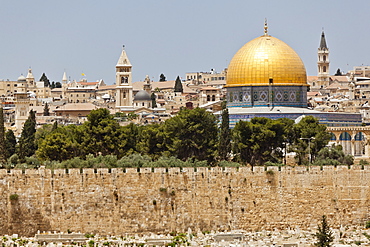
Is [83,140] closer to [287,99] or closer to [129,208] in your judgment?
[129,208]

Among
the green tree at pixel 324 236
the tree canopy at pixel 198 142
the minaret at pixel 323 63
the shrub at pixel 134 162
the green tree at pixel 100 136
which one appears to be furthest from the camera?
the minaret at pixel 323 63

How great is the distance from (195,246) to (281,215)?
3.33m

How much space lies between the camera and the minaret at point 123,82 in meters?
126

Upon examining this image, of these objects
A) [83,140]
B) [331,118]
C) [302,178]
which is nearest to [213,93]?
[331,118]

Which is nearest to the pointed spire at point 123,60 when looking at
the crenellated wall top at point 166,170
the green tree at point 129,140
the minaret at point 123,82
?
the minaret at point 123,82

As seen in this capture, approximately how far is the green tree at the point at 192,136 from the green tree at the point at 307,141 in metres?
3.54

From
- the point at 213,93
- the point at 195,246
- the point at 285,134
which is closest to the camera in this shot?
the point at 195,246

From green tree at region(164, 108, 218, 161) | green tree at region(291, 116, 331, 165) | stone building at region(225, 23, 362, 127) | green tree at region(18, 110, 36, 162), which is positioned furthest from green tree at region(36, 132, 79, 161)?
stone building at region(225, 23, 362, 127)

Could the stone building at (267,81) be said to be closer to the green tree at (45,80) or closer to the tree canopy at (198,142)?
the tree canopy at (198,142)

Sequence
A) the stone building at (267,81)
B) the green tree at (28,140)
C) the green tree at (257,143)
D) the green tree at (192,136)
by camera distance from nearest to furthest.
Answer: the green tree at (257,143) < the green tree at (192,136) < the green tree at (28,140) < the stone building at (267,81)

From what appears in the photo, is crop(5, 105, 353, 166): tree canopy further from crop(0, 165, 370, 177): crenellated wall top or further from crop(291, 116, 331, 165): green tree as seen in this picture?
crop(0, 165, 370, 177): crenellated wall top

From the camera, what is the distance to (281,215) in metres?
34.4

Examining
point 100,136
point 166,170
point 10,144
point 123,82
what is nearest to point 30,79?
point 123,82

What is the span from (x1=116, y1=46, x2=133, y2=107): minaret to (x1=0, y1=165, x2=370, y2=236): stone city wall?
91435 mm
